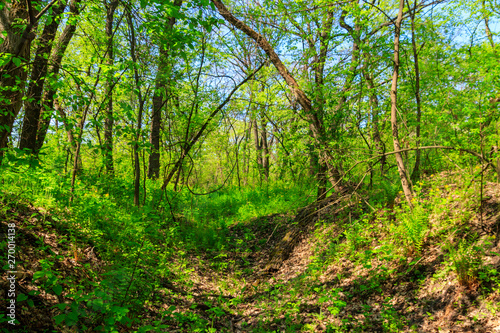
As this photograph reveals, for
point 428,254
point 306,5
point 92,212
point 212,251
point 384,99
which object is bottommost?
point 212,251

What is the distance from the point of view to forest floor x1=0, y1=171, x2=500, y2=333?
262 cm

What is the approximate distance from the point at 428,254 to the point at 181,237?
193 inches

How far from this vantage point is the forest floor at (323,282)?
2.62m

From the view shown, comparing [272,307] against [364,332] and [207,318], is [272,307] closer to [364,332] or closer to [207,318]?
[207,318]

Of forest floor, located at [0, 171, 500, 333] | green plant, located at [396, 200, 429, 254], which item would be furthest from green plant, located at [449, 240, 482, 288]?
green plant, located at [396, 200, 429, 254]

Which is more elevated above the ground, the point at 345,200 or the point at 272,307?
the point at 345,200

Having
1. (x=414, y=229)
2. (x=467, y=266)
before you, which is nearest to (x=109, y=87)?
(x=414, y=229)

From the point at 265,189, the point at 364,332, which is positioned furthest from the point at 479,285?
the point at 265,189

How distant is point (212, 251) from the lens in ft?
20.6

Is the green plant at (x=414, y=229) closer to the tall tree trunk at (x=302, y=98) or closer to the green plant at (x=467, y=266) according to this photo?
the green plant at (x=467, y=266)

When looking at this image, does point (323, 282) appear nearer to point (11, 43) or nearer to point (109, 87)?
point (109, 87)

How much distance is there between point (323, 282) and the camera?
4.20 m

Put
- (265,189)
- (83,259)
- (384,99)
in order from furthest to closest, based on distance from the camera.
A: 1. (265,189)
2. (384,99)
3. (83,259)

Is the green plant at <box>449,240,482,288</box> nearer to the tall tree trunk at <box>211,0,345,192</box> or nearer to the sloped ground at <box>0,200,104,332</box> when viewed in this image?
the tall tree trunk at <box>211,0,345,192</box>
